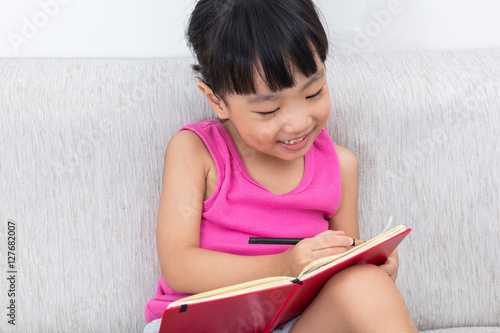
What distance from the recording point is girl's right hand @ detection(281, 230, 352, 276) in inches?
35.7

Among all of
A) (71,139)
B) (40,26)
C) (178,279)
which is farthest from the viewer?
(40,26)

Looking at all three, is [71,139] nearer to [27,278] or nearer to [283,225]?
[27,278]

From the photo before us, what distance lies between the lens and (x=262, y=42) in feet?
2.99

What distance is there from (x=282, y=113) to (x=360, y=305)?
0.34 meters

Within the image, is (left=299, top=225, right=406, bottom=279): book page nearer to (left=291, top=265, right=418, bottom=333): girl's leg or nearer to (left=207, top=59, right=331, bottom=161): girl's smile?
(left=291, top=265, right=418, bottom=333): girl's leg

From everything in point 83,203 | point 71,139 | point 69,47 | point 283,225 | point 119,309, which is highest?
point 69,47

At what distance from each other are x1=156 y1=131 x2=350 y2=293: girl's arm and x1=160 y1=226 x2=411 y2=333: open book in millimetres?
63

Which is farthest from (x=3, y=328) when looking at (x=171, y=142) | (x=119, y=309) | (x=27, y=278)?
(x=171, y=142)

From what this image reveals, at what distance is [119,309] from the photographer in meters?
1.20

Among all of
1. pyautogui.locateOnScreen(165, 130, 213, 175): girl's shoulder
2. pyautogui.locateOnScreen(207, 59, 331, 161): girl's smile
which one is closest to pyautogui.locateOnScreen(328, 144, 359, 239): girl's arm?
pyautogui.locateOnScreen(207, 59, 331, 161): girl's smile

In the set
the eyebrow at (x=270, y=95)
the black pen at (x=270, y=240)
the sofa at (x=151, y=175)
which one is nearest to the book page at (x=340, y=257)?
the black pen at (x=270, y=240)

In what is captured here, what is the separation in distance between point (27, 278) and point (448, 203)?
0.93m

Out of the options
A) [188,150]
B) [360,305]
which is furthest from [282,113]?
[360,305]

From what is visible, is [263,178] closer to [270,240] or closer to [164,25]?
[270,240]
